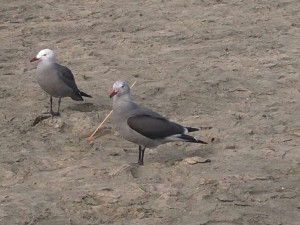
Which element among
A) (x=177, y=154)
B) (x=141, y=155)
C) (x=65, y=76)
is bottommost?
(x=177, y=154)

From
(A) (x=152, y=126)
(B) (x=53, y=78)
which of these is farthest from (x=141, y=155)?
(B) (x=53, y=78)

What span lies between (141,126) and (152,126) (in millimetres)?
100

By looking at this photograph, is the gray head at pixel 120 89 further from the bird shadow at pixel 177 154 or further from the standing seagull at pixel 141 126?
the bird shadow at pixel 177 154

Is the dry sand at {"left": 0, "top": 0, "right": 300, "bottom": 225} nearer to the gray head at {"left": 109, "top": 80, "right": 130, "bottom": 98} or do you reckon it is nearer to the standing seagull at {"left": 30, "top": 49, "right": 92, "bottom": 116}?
the standing seagull at {"left": 30, "top": 49, "right": 92, "bottom": 116}

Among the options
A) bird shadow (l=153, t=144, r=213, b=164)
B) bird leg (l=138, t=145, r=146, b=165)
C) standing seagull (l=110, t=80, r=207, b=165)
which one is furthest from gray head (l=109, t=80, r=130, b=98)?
bird shadow (l=153, t=144, r=213, b=164)

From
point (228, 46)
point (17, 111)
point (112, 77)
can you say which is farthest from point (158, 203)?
point (228, 46)

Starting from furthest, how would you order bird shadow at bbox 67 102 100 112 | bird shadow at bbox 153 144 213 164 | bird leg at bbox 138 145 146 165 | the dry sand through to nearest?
bird shadow at bbox 67 102 100 112 < bird shadow at bbox 153 144 213 164 < bird leg at bbox 138 145 146 165 < the dry sand

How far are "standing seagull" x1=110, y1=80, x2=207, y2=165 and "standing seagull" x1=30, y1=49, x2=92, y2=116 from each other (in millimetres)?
1417

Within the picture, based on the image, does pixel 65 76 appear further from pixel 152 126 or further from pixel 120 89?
pixel 152 126

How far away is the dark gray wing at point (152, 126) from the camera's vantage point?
20.1 ft

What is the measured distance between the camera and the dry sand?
548 cm

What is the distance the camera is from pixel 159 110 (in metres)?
7.83

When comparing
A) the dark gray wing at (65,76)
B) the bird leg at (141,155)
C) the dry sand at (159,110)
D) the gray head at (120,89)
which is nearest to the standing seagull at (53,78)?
the dark gray wing at (65,76)

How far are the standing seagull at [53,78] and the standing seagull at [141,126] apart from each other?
142cm
